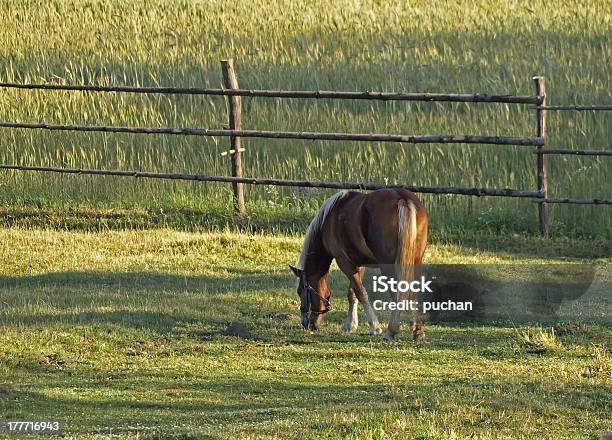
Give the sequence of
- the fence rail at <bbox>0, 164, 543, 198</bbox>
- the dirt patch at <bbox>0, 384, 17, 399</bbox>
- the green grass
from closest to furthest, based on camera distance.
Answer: the green grass
the dirt patch at <bbox>0, 384, 17, 399</bbox>
the fence rail at <bbox>0, 164, 543, 198</bbox>

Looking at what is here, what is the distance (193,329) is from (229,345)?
56 centimetres

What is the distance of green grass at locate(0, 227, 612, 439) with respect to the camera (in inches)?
282

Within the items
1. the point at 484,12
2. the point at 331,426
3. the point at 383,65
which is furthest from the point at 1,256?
the point at 484,12

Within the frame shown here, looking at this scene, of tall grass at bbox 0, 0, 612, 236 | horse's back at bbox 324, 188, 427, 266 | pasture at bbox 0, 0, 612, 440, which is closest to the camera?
pasture at bbox 0, 0, 612, 440

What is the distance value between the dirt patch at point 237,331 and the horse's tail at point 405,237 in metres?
1.48

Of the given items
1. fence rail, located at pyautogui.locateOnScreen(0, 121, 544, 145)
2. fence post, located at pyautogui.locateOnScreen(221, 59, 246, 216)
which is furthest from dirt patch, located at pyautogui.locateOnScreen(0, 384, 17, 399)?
fence post, located at pyautogui.locateOnScreen(221, 59, 246, 216)

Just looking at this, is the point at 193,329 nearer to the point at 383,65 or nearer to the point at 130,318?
the point at 130,318

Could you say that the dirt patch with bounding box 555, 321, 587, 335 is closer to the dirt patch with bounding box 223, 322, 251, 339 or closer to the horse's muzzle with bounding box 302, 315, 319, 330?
the horse's muzzle with bounding box 302, 315, 319, 330

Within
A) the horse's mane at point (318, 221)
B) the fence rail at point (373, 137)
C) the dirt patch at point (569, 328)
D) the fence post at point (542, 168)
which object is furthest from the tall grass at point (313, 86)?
the horse's mane at point (318, 221)

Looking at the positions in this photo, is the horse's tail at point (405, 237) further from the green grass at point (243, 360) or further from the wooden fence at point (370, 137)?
the wooden fence at point (370, 137)

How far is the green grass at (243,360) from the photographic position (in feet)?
23.5

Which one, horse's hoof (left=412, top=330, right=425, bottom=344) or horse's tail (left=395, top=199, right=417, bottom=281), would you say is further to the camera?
horse's hoof (left=412, top=330, right=425, bottom=344)

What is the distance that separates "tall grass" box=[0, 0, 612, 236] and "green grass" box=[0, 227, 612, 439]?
2276 millimetres

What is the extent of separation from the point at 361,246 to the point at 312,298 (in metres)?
0.72
